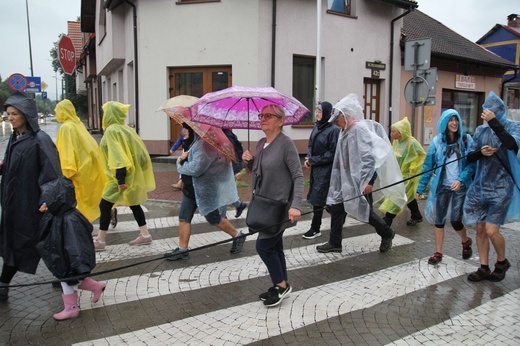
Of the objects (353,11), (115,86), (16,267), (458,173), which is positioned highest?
(353,11)

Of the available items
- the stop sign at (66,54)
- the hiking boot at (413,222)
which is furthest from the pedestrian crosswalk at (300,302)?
the stop sign at (66,54)

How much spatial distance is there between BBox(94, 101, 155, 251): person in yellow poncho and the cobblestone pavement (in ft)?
2.05

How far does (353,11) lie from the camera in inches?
572

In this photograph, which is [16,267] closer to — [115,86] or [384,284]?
[384,284]

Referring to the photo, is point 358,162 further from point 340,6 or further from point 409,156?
point 340,6

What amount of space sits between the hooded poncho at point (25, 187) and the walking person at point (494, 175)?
399 cm

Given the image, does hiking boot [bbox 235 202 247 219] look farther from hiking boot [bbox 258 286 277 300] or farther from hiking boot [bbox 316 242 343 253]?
hiking boot [bbox 258 286 277 300]

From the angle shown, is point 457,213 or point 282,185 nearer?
point 282,185

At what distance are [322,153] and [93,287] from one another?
3.22 m

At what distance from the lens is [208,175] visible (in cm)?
500

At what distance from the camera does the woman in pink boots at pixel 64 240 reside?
11.6 feet

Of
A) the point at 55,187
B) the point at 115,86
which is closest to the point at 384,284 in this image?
the point at 55,187

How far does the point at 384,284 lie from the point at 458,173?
1.47 metres

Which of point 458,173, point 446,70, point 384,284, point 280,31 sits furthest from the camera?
point 446,70
